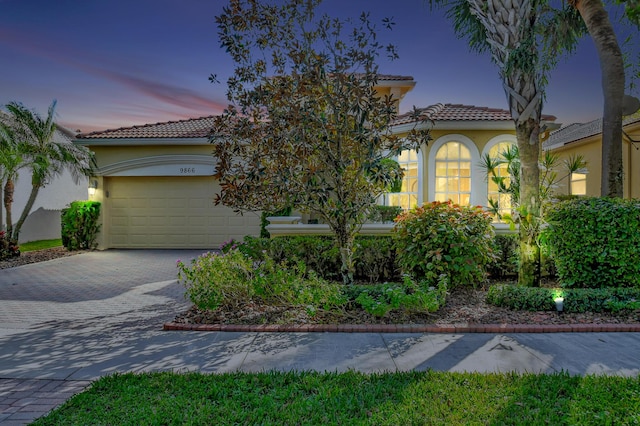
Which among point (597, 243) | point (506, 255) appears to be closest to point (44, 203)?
point (506, 255)

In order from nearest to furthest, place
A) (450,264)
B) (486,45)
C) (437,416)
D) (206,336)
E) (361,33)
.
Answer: (437,416)
(206,336)
(361,33)
(450,264)
(486,45)

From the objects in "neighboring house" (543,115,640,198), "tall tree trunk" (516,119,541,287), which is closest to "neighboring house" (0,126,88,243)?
"tall tree trunk" (516,119,541,287)

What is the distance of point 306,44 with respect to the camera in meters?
6.41

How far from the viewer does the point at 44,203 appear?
1747 centimetres

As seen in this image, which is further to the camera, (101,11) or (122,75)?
(122,75)

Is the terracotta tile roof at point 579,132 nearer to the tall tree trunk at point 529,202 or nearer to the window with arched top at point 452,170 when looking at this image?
the window with arched top at point 452,170

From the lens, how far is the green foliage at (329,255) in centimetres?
787

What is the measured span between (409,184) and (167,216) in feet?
28.3

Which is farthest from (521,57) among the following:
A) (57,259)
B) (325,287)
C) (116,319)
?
(57,259)

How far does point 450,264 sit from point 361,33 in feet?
12.9

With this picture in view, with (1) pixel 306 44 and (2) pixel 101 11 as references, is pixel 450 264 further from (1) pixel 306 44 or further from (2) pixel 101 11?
(2) pixel 101 11

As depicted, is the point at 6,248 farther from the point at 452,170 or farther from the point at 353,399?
the point at 452,170

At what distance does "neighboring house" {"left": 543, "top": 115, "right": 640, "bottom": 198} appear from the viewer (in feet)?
47.5

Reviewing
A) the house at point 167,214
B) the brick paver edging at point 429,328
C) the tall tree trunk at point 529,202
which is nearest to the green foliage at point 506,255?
the tall tree trunk at point 529,202
